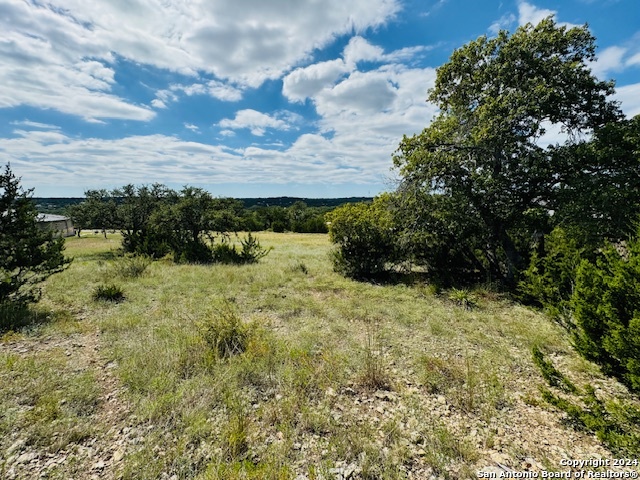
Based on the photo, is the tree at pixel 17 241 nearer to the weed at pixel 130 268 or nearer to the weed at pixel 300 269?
the weed at pixel 130 268

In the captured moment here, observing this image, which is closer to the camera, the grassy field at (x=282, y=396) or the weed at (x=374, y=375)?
the grassy field at (x=282, y=396)

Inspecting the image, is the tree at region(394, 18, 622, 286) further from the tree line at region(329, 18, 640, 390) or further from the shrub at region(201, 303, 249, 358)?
the shrub at region(201, 303, 249, 358)

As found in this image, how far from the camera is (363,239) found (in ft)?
37.9

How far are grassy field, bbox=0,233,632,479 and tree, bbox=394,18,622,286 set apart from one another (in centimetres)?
371

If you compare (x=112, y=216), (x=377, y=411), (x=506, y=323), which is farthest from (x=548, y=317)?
(x=112, y=216)

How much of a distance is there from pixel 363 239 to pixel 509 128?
5.99 meters

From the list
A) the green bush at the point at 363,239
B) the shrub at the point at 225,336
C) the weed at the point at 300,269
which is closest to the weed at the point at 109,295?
the shrub at the point at 225,336

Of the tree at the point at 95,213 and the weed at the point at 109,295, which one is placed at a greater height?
the tree at the point at 95,213

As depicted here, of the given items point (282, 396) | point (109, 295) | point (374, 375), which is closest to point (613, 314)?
point (374, 375)

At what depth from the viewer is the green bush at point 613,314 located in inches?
122

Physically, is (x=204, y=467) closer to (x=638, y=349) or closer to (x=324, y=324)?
(x=324, y=324)

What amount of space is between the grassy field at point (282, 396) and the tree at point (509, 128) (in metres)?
3.71

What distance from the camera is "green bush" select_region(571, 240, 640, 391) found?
3102 millimetres

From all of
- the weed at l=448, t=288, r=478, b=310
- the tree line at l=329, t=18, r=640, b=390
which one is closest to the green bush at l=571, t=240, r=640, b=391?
the tree line at l=329, t=18, r=640, b=390
